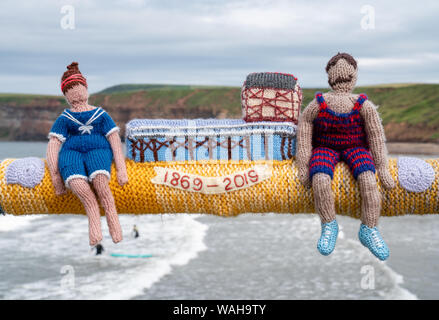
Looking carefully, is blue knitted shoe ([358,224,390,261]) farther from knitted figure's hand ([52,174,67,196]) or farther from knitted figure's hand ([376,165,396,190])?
knitted figure's hand ([52,174,67,196])

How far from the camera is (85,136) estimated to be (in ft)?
9.67

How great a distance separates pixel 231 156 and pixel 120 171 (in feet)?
2.25

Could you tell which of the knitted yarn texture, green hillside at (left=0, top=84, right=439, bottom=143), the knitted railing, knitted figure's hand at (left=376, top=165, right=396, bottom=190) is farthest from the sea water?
knitted figure's hand at (left=376, top=165, right=396, bottom=190)

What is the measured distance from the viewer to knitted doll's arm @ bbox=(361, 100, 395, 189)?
9.39 feet

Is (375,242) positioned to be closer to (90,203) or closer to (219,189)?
(219,189)

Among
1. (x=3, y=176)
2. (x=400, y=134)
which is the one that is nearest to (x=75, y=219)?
(x=400, y=134)

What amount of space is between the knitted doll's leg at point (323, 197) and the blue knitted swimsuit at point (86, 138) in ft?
3.96

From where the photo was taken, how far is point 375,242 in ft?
9.36

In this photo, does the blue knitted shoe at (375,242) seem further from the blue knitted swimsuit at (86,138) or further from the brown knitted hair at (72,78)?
the brown knitted hair at (72,78)

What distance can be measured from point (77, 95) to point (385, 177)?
1.89 metres

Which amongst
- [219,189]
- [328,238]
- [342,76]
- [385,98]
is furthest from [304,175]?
[385,98]

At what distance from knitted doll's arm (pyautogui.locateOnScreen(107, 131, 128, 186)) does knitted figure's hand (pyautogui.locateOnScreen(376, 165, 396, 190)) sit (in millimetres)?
1505
